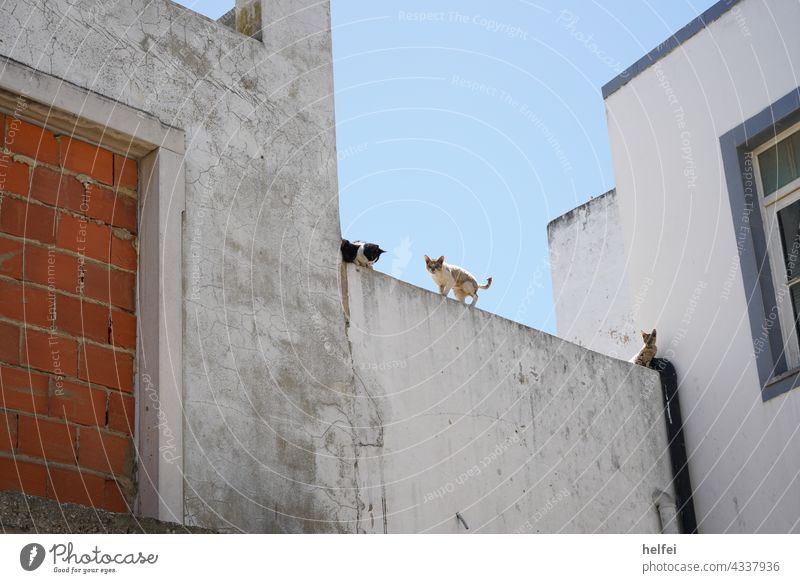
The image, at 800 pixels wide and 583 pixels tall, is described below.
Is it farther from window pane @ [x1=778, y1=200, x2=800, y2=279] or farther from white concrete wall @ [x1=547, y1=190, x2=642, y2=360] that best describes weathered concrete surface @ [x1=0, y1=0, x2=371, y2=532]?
white concrete wall @ [x1=547, y1=190, x2=642, y2=360]

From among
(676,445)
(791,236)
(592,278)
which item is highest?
(592,278)

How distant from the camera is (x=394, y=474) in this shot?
25.6ft

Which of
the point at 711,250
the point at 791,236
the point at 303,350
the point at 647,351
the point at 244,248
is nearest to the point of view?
the point at 244,248

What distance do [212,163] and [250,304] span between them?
2.74 feet

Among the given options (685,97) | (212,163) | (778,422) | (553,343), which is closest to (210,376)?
(212,163)

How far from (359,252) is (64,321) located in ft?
7.00

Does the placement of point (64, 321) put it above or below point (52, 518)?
above

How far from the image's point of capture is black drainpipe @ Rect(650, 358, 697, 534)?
947 centimetres

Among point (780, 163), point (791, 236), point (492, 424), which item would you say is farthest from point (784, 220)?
point (492, 424)

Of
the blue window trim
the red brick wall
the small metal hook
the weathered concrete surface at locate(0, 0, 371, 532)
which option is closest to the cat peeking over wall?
the blue window trim

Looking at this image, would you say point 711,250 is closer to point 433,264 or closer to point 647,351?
point 647,351

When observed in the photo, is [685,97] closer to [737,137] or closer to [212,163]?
[737,137]

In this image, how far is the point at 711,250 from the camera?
31.3 ft

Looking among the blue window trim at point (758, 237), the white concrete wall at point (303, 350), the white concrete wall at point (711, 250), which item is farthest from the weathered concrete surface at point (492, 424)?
the blue window trim at point (758, 237)
